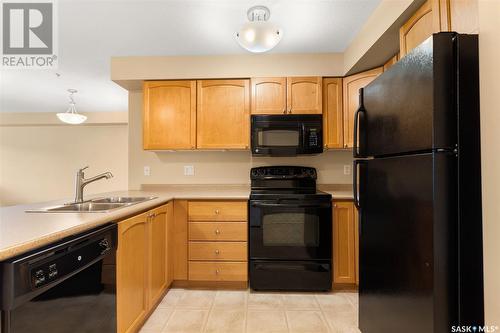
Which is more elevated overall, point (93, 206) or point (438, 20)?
point (438, 20)

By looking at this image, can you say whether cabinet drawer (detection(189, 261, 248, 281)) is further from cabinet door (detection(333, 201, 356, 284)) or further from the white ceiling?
the white ceiling

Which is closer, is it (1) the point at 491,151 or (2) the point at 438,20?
(1) the point at 491,151

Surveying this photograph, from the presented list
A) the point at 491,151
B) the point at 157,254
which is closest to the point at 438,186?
the point at 491,151

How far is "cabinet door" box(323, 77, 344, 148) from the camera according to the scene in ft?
8.32

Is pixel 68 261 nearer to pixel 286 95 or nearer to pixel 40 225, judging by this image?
pixel 40 225

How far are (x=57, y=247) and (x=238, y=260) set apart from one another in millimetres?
1533

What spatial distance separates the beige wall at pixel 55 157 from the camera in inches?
216

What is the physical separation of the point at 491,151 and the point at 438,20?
85 centimetres

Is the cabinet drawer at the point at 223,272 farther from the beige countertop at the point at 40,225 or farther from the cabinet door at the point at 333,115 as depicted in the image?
the cabinet door at the point at 333,115

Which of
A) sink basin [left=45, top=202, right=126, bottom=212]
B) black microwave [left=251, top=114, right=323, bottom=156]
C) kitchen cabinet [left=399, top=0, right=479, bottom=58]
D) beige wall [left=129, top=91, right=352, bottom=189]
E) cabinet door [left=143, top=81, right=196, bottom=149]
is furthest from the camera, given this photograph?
beige wall [left=129, top=91, right=352, bottom=189]

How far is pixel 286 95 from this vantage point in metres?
2.54

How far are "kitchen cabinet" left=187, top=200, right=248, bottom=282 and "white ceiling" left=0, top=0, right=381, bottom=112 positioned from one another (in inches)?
59.4

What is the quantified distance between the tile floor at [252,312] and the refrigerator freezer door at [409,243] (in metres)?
0.48

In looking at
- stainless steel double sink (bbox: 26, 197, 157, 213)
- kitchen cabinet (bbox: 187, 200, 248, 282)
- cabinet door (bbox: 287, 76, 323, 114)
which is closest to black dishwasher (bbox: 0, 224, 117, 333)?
stainless steel double sink (bbox: 26, 197, 157, 213)
